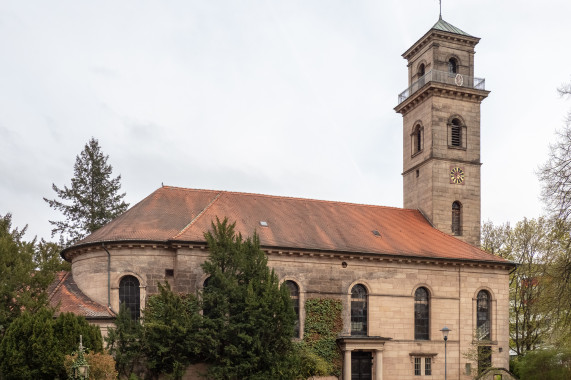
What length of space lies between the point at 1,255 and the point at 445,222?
25947 mm

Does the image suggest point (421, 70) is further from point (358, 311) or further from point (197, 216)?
point (197, 216)

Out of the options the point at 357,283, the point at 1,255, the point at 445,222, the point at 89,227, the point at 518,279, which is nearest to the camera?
the point at 1,255

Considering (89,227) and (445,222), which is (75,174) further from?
(445,222)

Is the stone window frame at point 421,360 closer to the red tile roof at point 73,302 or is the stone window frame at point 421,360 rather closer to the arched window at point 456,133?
the arched window at point 456,133

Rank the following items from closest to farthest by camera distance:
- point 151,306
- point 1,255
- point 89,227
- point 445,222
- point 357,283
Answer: point 1,255 → point 151,306 → point 357,283 → point 445,222 → point 89,227

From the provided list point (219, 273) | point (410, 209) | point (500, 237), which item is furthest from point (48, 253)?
point (500, 237)

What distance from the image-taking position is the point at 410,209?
4259cm

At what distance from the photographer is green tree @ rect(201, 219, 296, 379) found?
90.6ft

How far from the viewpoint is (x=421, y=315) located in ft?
118

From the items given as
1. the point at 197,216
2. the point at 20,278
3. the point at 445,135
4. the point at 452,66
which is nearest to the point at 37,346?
the point at 20,278

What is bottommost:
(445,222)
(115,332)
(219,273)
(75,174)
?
(115,332)

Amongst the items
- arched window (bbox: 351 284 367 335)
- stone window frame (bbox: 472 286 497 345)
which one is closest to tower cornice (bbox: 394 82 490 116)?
stone window frame (bbox: 472 286 497 345)

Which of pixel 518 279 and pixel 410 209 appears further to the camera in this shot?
pixel 518 279

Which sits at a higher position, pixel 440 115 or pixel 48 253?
pixel 440 115
